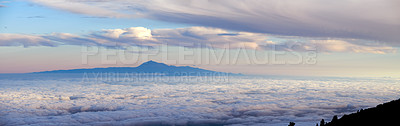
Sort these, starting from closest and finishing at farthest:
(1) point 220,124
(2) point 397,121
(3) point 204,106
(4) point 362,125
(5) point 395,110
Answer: (2) point 397,121, (4) point 362,125, (5) point 395,110, (1) point 220,124, (3) point 204,106

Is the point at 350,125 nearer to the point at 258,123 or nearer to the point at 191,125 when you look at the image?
the point at 258,123

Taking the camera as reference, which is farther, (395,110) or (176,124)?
(176,124)

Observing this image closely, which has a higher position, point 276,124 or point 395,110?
point 395,110

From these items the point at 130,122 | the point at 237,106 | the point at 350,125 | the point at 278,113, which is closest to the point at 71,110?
the point at 130,122

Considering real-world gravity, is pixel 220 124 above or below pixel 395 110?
below

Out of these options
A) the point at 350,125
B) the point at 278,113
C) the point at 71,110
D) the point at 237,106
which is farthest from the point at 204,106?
the point at 350,125

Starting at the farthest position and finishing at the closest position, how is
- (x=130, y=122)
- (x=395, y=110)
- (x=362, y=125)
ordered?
1. (x=130, y=122)
2. (x=395, y=110)
3. (x=362, y=125)

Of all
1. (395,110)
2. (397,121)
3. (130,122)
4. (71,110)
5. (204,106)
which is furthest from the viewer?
(204,106)

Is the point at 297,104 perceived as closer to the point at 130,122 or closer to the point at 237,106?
the point at 237,106

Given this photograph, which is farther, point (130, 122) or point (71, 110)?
point (71, 110)
